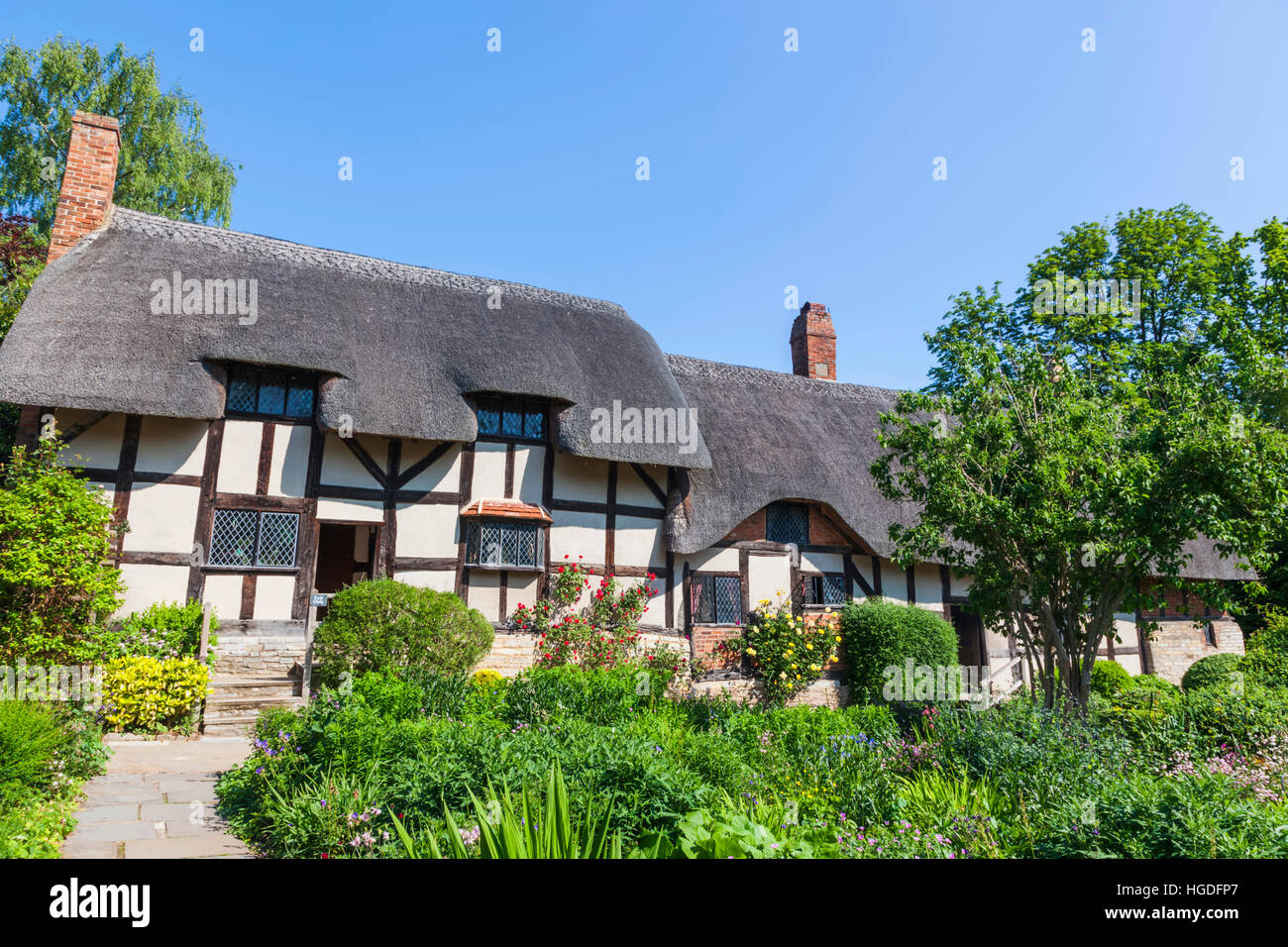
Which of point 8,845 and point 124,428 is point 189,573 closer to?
point 124,428

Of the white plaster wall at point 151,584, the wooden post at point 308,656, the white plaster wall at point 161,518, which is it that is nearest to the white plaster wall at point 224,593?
the white plaster wall at point 151,584

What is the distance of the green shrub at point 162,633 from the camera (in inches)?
354

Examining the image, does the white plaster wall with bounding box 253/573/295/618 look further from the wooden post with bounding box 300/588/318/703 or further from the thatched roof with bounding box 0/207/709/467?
the thatched roof with bounding box 0/207/709/467

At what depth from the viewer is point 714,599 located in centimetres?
1323

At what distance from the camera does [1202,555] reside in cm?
1602

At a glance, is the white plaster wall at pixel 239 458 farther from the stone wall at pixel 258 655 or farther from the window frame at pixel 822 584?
the window frame at pixel 822 584

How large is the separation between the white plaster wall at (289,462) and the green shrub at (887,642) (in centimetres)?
912

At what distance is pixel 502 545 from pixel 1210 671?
13466 millimetres

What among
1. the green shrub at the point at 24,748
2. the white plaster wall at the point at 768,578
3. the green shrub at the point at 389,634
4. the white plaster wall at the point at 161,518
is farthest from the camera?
the white plaster wall at the point at 768,578

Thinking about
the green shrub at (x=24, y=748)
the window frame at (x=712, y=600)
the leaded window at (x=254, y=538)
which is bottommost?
the green shrub at (x=24, y=748)

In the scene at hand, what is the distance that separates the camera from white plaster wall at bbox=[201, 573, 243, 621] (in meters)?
10.1

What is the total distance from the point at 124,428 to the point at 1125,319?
17877mm

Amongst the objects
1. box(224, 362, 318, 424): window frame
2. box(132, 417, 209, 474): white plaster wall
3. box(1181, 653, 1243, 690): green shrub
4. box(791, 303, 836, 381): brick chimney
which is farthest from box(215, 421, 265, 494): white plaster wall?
box(1181, 653, 1243, 690): green shrub

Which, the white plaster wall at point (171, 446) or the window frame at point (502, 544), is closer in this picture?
the white plaster wall at point (171, 446)
